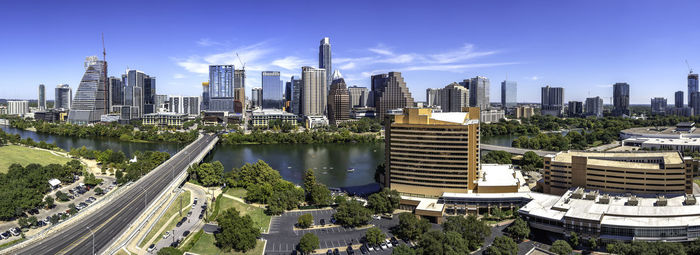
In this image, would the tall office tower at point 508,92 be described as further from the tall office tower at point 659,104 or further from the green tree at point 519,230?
the green tree at point 519,230

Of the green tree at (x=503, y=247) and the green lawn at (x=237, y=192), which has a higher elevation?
the green lawn at (x=237, y=192)

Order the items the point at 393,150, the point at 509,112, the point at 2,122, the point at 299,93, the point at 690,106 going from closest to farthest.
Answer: the point at 393,150 < the point at 2,122 < the point at 690,106 < the point at 299,93 < the point at 509,112

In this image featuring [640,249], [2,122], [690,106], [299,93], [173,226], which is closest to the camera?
[640,249]

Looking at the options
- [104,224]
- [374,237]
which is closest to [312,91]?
[104,224]

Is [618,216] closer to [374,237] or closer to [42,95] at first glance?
[374,237]

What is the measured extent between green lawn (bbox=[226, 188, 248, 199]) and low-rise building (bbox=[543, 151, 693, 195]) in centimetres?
2397

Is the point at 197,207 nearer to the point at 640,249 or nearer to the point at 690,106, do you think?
the point at 640,249

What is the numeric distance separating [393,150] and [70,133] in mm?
72661

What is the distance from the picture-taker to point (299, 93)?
124 metres

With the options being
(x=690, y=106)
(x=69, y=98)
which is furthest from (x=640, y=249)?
(x=69, y=98)

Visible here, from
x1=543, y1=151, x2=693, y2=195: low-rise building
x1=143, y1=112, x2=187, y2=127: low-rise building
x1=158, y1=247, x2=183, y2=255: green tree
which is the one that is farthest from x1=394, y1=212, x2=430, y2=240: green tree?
x1=143, y1=112, x2=187, y2=127: low-rise building

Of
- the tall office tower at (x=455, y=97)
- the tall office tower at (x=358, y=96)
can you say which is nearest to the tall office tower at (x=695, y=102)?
the tall office tower at (x=455, y=97)

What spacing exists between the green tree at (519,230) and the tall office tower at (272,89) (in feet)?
380

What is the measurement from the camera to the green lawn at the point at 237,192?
33969mm
